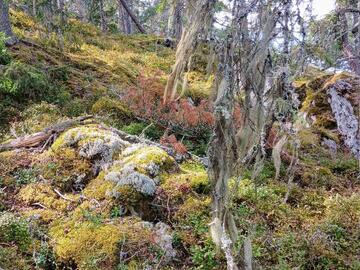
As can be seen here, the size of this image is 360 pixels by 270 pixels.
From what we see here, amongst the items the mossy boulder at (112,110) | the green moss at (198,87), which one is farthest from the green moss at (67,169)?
the green moss at (198,87)

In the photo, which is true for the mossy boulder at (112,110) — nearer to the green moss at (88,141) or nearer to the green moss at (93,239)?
the green moss at (88,141)

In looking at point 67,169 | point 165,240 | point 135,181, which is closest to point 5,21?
point 67,169

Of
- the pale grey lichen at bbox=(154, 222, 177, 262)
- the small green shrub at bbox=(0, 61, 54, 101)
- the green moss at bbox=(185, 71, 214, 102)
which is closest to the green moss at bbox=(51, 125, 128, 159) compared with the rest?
the pale grey lichen at bbox=(154, 222, 177, 262)

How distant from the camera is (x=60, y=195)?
566 cm

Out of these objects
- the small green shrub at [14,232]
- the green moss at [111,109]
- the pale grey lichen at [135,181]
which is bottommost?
the small green shrub at [14,232]

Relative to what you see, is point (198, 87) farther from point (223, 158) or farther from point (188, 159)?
point (223, 158)

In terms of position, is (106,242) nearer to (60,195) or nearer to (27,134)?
(60,195)

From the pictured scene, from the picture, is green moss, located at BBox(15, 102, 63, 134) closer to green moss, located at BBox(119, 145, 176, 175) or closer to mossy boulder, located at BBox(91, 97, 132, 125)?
mossy boulder, located at BBox(91, 97, 132, 125)

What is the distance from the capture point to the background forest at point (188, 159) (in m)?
3.12

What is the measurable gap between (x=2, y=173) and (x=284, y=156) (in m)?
5.24

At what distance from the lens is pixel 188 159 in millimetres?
7191

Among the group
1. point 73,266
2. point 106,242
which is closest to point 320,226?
point 106,242

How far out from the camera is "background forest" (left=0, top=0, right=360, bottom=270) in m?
3.12

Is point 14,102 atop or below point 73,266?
atop
